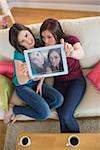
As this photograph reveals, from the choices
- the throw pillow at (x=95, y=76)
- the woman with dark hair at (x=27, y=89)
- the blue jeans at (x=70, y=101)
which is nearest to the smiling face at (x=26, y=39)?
the woman with dark hair at (x=27, y=89)

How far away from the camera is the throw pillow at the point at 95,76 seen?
6.85 ft

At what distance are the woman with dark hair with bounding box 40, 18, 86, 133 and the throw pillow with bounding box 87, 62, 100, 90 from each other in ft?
0.19

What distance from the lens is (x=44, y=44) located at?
6.72ft

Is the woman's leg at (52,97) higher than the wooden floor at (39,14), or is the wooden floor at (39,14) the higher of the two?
the wooden floor at (39,14)

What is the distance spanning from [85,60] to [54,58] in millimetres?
301

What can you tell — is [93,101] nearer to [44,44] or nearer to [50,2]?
[44,44]

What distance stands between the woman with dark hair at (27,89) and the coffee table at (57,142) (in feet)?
0.88

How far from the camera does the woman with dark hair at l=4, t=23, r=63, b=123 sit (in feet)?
6.59

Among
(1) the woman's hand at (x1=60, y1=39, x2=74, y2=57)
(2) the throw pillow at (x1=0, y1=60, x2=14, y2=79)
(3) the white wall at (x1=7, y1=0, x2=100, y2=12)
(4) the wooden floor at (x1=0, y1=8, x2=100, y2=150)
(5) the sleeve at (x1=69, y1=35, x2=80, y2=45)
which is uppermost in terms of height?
(3) the white wall at (x1=7, y1=0, x2=100, y2=12)

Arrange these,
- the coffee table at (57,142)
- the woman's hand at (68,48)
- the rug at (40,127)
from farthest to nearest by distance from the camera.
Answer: the rug at (40,127), the woman's hand at (68,48), the coffee table at (57,142)

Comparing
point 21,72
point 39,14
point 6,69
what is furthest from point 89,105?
point 39,14

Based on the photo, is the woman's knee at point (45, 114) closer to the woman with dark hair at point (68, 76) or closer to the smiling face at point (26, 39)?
the woman with dark hair at point (68, 76)

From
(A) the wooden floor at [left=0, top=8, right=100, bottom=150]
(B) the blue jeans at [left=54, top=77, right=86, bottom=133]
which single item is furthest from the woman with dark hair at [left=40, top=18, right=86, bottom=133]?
(A) the wooden floor at [left=0, top=8, right=100, bottom=150]

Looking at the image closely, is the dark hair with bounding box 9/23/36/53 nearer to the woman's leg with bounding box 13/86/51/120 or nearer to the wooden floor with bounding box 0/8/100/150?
the woman's leg with bounding box 13/86/51/120
